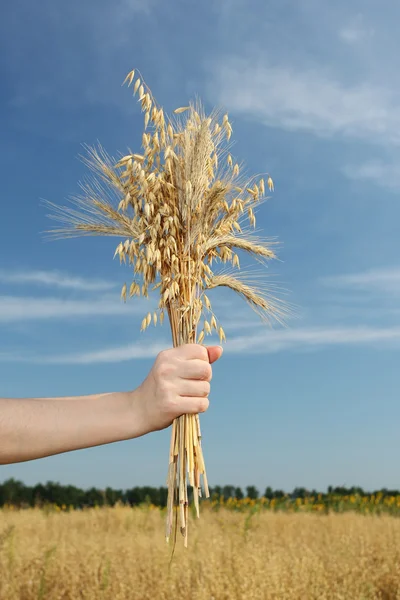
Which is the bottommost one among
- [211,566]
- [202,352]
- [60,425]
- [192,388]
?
[211,566]

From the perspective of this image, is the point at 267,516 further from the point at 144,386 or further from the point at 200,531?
the point at 144,386

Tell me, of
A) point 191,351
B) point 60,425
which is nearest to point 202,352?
point 191,351

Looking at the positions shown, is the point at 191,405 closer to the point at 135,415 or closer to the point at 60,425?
the point at 135,415

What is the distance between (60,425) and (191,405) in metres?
0.50

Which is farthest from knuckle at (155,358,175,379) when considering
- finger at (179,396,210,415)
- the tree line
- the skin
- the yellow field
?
the tree line

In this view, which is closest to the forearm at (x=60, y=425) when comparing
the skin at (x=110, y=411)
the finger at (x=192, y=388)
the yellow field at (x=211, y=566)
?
the skin at (x=110, y=411)

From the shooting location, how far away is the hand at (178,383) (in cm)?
230

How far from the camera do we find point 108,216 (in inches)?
103

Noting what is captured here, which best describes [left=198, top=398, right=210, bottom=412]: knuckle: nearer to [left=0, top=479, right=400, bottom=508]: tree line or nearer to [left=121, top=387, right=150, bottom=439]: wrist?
[left=121, top=387, right=150, bottom=439]: wrist

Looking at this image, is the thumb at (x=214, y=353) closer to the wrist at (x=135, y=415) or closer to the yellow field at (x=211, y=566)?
the wrist at (x=135, y=415)

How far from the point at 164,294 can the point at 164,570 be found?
9.27ft

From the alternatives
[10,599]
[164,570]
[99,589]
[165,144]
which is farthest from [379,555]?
[165,144]

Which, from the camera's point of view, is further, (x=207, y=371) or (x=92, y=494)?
(x=92, y=494)

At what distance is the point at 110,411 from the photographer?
2439 millimetres
